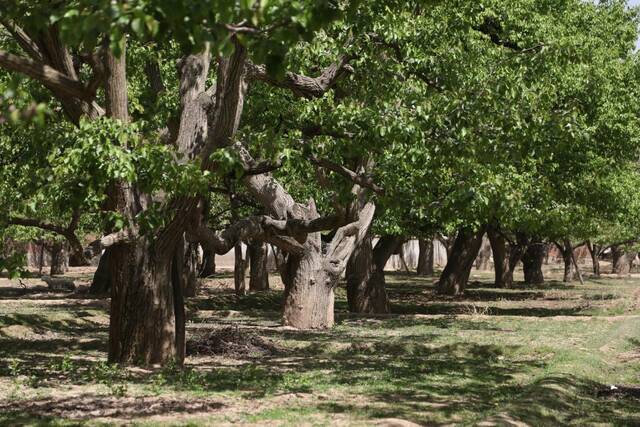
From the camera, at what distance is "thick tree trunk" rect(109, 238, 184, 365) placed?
478 inches

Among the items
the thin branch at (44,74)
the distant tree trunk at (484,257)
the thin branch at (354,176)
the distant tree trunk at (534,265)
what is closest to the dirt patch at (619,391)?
the thin branch at (354,176)

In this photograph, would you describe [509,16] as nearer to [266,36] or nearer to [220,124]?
[220,124]

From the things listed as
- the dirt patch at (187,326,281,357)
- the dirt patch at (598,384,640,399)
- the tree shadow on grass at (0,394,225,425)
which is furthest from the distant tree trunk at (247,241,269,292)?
the tree shadow on grass at (0,394,225,425)

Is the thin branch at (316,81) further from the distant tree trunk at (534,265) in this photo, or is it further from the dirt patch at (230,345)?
the distant tree trunk at (534,265)

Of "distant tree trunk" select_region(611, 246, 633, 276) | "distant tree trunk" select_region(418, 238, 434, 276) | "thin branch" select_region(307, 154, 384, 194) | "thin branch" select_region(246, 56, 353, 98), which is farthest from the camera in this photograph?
"distant tree trunk" select_region(611, 246, 633, 276)

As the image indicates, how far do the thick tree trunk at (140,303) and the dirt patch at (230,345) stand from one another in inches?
→ 106

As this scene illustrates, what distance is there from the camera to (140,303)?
12141 millimetres

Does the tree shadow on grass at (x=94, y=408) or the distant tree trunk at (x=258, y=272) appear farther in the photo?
the distant tree trunk at (x=258, y=272)

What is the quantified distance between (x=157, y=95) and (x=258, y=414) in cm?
704

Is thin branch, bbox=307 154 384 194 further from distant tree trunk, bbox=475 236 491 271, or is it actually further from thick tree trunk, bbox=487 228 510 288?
distant tree trunk, bbox=475 236 491 271

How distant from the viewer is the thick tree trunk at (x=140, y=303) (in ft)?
39.8

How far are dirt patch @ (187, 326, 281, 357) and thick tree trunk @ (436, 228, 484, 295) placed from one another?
815 inches

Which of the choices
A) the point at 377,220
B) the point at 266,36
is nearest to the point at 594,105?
the point at 377,220

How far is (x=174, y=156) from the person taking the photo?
426 inches
